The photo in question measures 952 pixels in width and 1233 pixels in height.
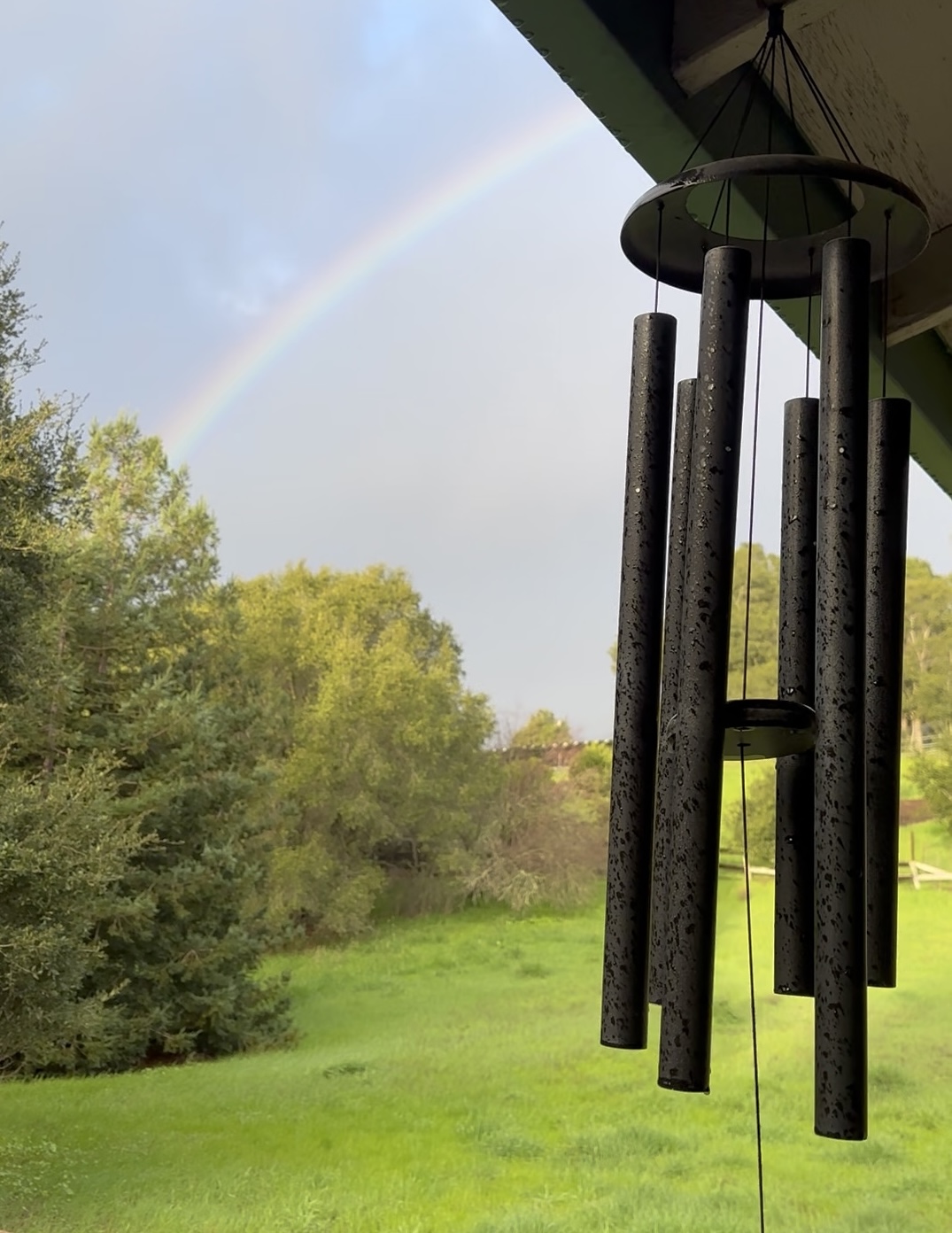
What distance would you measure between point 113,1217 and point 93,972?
1379 millimetres

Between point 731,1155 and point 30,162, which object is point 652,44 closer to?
point 731,1155

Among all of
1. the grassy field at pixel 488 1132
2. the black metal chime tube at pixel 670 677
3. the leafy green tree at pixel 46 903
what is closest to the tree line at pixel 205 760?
the leafy green tree at pixel 46 903

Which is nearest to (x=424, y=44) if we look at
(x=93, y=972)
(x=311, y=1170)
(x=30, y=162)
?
(x=30, y=162)

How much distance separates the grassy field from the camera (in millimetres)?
3398

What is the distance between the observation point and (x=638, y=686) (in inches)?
31.0

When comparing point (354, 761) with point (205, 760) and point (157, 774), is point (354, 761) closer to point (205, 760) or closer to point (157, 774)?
point (205, 760)

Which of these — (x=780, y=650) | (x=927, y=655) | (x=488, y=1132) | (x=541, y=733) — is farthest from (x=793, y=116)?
(x=541, y=733)

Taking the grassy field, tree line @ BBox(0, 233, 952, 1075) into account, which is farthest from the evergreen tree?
the grassy field

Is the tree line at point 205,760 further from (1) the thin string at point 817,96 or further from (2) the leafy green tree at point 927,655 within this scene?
(1) the thin string at point 817,96

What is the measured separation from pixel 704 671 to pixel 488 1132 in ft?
12.4

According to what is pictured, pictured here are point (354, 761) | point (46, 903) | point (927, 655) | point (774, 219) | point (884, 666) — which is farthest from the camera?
point (354, 761)

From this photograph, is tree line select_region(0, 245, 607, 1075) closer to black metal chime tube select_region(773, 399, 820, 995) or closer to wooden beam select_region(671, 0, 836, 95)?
black metal chime tube select_region(773, 399, 820, 995)

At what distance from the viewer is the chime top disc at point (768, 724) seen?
697 mm

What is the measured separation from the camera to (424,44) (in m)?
8.88
